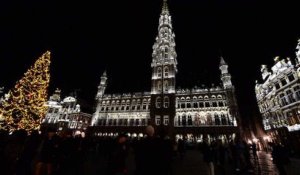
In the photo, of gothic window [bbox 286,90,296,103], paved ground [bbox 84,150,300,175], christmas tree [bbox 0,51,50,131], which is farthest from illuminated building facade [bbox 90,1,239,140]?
christmas tree [bbox 0,51,50,131]

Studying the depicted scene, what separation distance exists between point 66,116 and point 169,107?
3712cm

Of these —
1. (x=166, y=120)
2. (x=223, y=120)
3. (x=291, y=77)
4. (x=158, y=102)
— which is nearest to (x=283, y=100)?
(x=291, y=77)

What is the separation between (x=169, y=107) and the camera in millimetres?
36969

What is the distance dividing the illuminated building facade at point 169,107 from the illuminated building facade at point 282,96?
6.19 metres

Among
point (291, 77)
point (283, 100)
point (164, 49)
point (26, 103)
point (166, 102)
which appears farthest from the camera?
point (164, 49)

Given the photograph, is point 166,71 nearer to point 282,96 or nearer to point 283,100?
point 282,96

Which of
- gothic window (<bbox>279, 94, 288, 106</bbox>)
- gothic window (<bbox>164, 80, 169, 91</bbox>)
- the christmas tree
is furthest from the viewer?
gothic window (<bbox>164, 80, 169, 91</bbox>)

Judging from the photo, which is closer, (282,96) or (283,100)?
(283,100)

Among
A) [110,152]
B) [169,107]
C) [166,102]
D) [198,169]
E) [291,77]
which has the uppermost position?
[291,77]

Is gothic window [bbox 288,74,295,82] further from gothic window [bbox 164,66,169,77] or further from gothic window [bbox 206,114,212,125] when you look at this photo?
gothic window [bbox 164,66,169,77]

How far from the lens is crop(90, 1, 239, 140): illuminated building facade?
3597 cm

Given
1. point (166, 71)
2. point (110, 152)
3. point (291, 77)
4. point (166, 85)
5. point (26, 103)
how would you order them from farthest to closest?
1. point (166, 71)
2. point (166, 85)
3. point (291, 77)
4. point (26, 103)
5. point (110, 152)

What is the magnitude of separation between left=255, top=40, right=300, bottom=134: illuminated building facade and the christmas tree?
32.5 meters

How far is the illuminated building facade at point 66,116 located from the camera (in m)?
52.1
